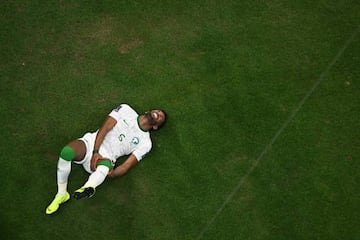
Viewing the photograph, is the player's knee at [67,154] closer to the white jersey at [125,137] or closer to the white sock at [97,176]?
the white sock at [97,176]

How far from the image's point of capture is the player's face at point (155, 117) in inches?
245

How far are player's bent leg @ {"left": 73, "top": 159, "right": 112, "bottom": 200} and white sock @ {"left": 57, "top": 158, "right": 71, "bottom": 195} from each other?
0.29 metres

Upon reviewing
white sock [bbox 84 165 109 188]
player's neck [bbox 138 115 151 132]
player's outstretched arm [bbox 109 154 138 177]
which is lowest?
player's outstretched arm [bbox 109 154 138 177]

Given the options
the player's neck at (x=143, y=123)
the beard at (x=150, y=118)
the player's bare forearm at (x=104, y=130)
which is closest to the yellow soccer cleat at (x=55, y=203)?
the player's bare forearm at (x=104, y=130)

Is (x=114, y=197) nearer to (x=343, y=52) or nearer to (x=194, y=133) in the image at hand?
(x=194, y=133)

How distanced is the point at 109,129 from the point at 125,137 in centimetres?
24

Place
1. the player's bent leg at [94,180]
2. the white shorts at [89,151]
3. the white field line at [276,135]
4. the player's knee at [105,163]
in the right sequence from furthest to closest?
the white field line at [276,135], the white shorts at [89,151], the player's knee at [105,163], the player's bent leg at [94,180]

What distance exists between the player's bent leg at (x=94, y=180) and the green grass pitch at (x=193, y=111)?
60cm

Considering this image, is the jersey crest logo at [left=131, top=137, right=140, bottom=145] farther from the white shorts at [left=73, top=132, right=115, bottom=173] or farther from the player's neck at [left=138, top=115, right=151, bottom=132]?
the white shorts at [left=73, top=132, right=115, bottom=173]

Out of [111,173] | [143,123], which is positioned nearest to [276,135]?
[143,123]

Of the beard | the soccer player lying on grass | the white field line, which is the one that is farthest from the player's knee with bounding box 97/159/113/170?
the white field line

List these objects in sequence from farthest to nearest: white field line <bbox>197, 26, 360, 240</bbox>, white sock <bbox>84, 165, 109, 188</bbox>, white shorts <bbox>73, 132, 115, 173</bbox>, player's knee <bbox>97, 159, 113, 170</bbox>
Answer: white field line <bbox>197, 26, 360, 240</bbox>
white shorts <bbox>73, 132, 115, 173</bbox>
player's knee <bbox>97, 159, 113, 170</bbox>
white sock <bbox>84, 165, 109, 188</bbox>

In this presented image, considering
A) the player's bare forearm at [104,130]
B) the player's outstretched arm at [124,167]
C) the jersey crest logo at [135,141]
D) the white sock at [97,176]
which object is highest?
the player's bare forearm at [104,130]

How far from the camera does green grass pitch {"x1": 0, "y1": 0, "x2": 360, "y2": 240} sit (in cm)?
636
